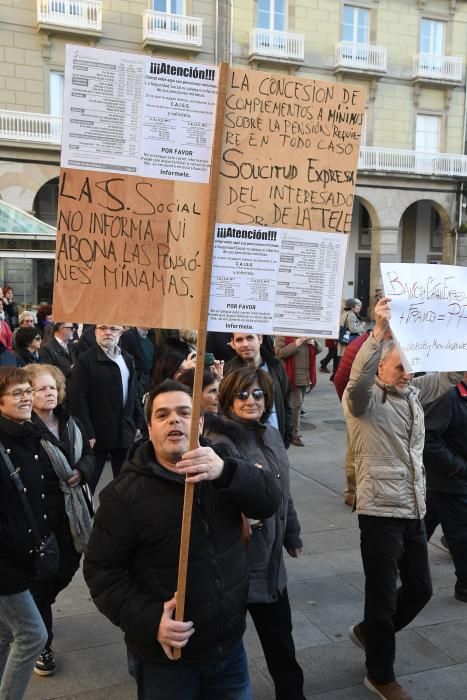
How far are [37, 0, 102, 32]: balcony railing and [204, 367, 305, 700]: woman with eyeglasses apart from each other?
20.8 m

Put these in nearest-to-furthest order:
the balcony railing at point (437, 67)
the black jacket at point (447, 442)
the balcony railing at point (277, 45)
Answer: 1. the black jacket at point (447, 442)
2. the balcony railing at point (277, 45)
3. the balcony railing at point (437, 67)

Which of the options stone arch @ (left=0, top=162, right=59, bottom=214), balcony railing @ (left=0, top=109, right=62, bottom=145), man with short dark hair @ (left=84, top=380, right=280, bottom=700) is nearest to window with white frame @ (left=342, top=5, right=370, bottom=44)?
balcony railing @ (left=0, top=109, right=62, bottom=145)

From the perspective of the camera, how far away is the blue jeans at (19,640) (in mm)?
2752

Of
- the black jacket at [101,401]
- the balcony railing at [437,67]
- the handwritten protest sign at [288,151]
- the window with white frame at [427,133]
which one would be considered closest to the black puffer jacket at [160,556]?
the handwritten protest sign at [288,151]

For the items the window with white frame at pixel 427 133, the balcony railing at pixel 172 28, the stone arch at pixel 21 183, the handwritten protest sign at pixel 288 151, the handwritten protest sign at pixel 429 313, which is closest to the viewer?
the handwritten protest sign at pixel 288 151

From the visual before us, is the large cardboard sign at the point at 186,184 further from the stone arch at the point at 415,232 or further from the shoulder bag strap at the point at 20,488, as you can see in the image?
the stone arch at the point at 415,232

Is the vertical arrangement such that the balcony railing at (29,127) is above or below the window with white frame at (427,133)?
below

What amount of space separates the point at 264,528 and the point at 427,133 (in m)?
26.5

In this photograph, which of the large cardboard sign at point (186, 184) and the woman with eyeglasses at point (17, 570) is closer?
the large cardboard sign at point (186, 184)

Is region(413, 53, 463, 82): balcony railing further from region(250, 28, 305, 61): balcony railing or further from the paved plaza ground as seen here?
the paved plaza ground

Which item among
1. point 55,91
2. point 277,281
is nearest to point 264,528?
point 277,281

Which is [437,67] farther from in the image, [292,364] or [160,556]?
[160,556]

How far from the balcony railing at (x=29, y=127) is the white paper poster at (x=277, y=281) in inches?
758

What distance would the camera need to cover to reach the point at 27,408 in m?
3.04
